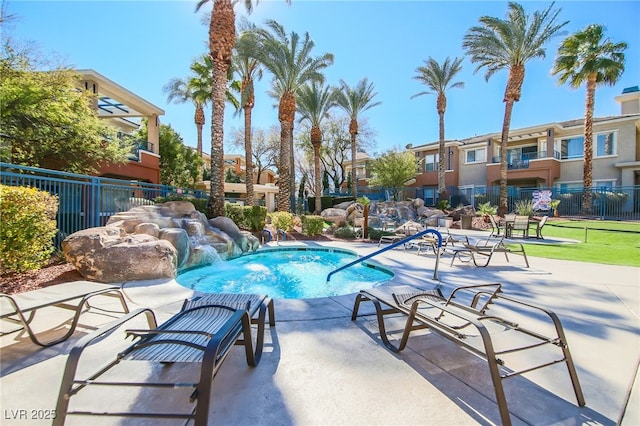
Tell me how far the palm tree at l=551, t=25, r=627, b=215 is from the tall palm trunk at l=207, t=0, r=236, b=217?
2338 centimetres

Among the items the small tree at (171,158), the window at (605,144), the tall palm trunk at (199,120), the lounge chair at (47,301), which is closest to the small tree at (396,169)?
the window at (605,144)

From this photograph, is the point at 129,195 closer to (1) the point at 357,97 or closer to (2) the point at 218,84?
(2) the point at 218,84

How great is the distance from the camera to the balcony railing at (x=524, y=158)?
27.0 m

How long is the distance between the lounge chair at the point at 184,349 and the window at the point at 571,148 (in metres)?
33.6

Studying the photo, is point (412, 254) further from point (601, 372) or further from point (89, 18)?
point (89, 18)

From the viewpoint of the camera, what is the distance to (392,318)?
394cm

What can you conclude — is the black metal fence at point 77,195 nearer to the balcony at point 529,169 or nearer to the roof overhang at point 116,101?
the roof overhang at point 116,101

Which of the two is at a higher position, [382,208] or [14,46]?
A: [14,46]

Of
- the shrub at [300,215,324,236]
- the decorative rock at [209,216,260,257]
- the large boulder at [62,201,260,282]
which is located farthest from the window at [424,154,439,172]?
the large boulder at [62,201,260,282]

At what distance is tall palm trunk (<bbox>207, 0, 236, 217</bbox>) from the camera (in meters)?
12.7

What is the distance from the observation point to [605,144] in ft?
81.5

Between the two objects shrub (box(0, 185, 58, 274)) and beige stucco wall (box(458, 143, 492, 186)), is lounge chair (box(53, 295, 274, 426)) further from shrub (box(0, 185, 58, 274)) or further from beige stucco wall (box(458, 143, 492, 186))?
beige stucco wall (box(458, 143, 492, 186))

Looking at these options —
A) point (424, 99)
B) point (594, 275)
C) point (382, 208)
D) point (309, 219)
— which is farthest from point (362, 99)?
point (594, 275)

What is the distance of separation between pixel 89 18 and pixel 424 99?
2502cm
